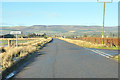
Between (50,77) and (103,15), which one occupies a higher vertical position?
(103,15)

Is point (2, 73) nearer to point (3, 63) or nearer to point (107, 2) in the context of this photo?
point (3, 63)

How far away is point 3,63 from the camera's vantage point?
10.2 metres

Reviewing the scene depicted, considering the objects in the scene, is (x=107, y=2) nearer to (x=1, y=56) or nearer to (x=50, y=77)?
(x=1, y=56)

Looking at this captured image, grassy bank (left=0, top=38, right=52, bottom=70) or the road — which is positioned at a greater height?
grassy bank (left=0, top=38, right=52, bottom=70)

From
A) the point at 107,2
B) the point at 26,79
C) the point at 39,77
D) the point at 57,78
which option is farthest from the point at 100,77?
the point at 107,2

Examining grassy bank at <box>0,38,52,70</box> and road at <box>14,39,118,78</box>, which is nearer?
road at <box>14,39,118,78</box>

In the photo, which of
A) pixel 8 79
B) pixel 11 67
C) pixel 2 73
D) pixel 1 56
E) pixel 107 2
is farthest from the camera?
pixel 107 2

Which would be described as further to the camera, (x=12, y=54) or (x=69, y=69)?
(x=12, y=54)

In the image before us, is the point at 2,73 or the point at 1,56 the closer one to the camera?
the point at 2,73

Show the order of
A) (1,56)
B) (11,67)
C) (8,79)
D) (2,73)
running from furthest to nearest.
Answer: (1,56) → (11,67) → (2,73) → (8,79)

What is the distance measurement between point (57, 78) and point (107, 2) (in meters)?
25.7

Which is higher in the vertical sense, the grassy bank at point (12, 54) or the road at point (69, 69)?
the grassy bank at point (12, 54)

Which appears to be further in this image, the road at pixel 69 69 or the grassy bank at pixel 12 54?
the grassy bank at pixel 12 54

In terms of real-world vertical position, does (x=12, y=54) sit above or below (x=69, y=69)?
above
